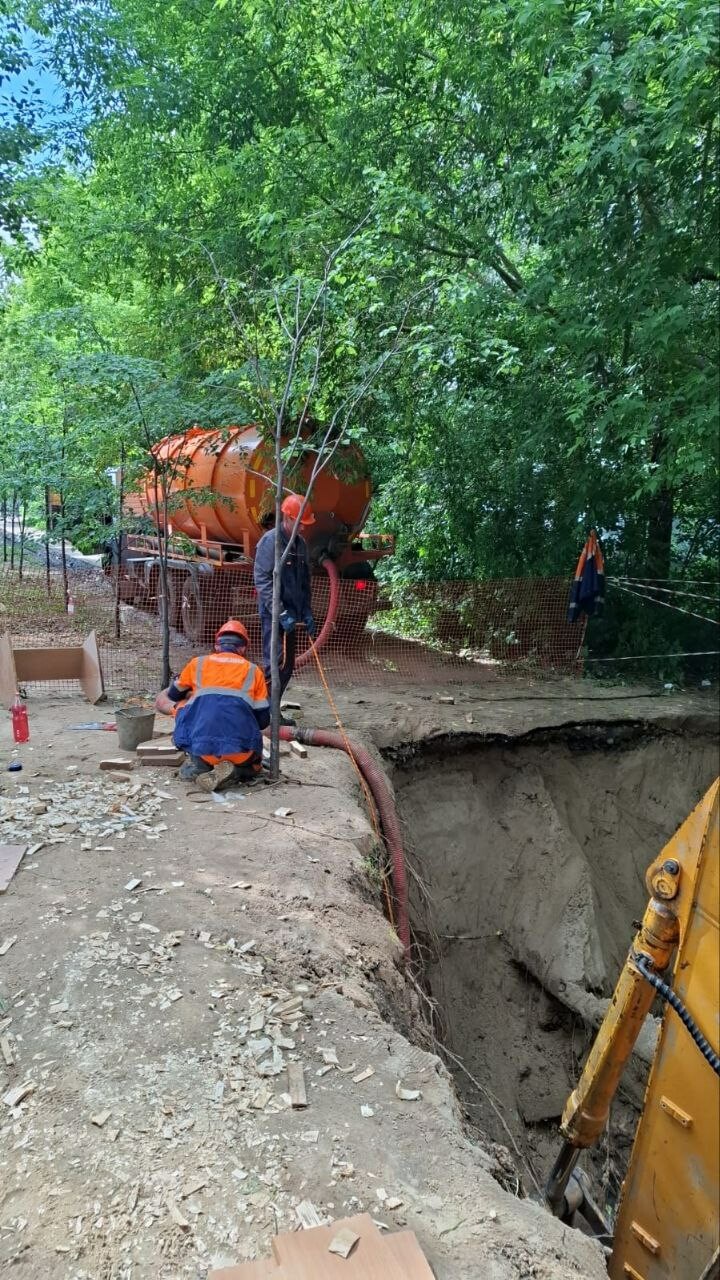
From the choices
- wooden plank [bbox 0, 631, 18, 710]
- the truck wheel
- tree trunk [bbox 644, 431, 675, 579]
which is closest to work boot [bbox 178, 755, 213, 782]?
wooden plank [bbox 0, 631, 18, 710]

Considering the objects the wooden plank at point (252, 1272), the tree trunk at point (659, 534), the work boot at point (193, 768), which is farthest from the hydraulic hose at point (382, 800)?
the tree trunk at point (659, 534)

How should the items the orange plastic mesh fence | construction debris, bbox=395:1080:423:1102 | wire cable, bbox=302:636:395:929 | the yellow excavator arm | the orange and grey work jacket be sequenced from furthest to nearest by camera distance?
the orange plastic mesh fence, the orange and grey work jacket, wire cable, bbox=302:636:395:929, construction debris, bbox=395:1080:423:1102, the yellow excavator arm

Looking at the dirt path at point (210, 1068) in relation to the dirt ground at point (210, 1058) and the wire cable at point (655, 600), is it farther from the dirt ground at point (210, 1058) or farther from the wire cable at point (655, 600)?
the wire cable at point (655, 600)

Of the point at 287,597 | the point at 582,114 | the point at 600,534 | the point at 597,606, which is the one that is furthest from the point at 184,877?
the point at 600,534

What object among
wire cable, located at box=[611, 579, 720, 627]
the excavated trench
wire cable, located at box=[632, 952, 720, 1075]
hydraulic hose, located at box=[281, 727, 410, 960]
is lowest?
the excavated trench

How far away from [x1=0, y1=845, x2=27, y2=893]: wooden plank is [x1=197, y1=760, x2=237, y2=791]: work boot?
1.31 m

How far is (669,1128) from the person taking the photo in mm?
2686

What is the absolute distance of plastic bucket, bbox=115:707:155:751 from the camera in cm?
642

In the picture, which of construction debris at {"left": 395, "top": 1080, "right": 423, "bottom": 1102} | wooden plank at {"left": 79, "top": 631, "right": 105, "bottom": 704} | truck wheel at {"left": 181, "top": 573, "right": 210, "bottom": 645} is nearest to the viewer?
construction debris at {"left": 395, "top": 1080, "right": 423, "bottom": 1102}

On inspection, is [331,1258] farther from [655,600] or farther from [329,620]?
[655,600]

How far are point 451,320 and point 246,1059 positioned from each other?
6.92 metres

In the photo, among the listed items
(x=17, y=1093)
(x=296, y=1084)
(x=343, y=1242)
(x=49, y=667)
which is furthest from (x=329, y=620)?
(x=343, y=1242)

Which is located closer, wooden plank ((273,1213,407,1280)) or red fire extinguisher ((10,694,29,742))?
wooden plank ((273,1213,407,1280))

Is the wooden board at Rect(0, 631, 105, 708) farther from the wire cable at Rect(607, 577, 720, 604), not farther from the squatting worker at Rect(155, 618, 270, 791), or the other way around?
the wire cable at Rect(607, 577, 720, 604)
